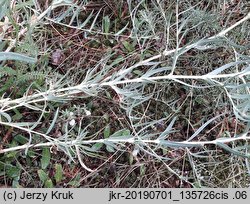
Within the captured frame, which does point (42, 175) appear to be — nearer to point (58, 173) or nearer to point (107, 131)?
point (58, 173)

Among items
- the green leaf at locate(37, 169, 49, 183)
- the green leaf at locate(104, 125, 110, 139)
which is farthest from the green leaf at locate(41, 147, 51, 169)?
the green leaf at locate(104, 125, 110, 139)

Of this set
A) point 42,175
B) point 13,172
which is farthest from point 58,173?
point 13,172

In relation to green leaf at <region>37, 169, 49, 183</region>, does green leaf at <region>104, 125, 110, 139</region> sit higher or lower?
higher

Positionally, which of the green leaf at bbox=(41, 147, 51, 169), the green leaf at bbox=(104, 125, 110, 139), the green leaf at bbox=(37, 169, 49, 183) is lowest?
the green leaf at bbox=(37, 169, 49, 183)

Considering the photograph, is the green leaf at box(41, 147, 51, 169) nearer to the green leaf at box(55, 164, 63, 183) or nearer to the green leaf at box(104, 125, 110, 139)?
the green leaf at box(55, 164, 63, 183)

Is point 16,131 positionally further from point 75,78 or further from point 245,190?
point 245,190

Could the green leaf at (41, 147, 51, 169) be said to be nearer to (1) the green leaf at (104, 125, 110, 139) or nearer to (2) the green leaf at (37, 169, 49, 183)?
(2) the green leaf at (37, 169, 49, 183)

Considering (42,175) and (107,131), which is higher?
(107,131)

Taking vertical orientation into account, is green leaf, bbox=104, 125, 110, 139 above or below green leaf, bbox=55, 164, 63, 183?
above

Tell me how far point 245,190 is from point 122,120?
2.08ft

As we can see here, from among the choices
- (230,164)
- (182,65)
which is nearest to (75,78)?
(182,65)

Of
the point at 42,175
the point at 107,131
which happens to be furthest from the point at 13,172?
the point at 107,131

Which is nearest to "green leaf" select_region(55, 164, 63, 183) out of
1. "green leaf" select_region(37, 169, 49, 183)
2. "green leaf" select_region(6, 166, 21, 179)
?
"green leaf" select_region(37, 169, 49, 183)

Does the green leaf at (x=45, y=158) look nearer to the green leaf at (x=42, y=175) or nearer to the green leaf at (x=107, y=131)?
the green leaf at (x=42, y=175)
